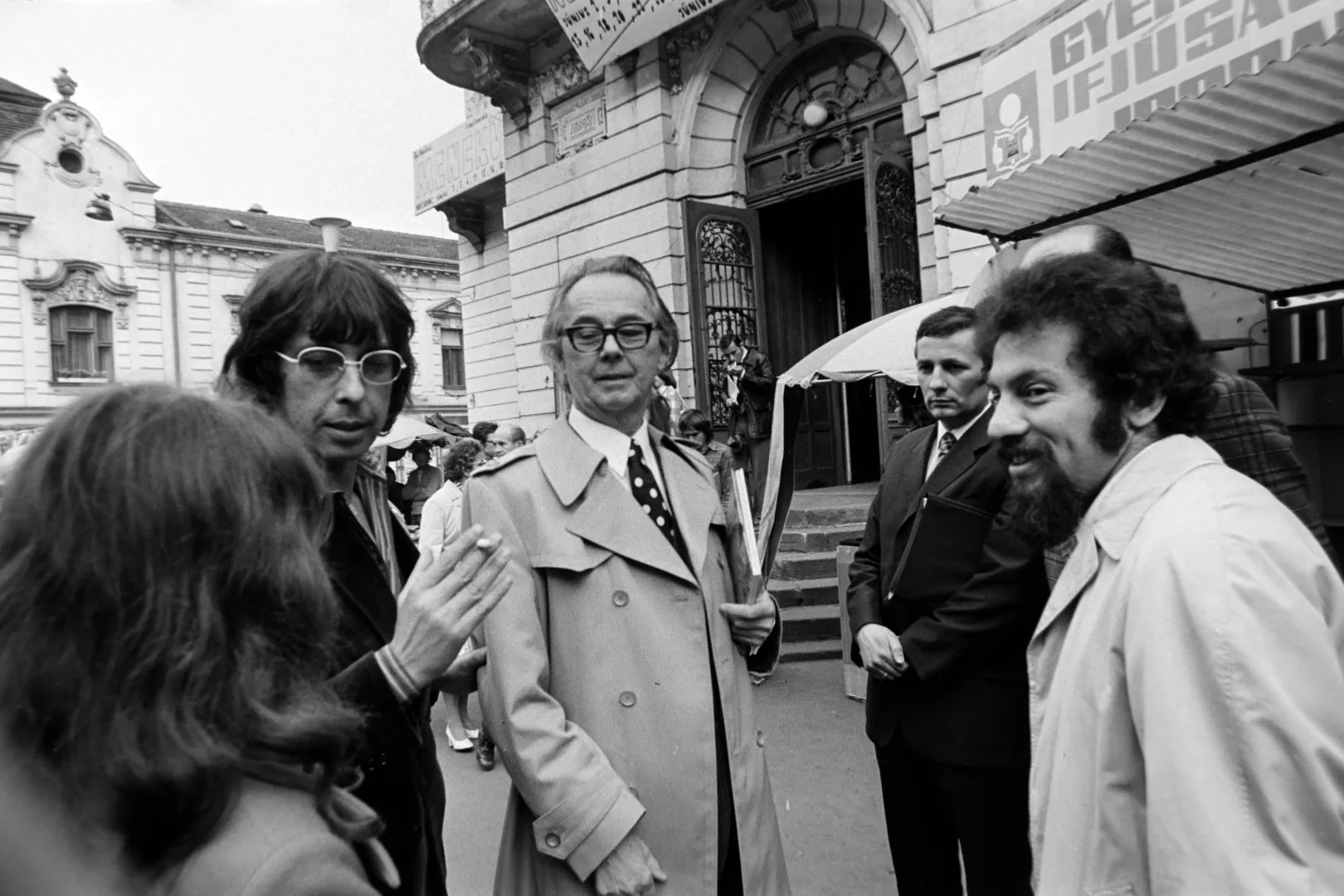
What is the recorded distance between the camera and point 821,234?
12.7 metres

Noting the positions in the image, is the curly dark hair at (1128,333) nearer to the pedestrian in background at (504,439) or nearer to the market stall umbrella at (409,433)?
the pedestrian in background at (504,439)

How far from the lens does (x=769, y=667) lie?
2057 mm

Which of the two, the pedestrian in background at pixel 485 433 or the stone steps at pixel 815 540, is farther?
the pedestrian in background at pixel 485 433

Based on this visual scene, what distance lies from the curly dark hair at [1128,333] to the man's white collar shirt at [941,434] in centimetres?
82

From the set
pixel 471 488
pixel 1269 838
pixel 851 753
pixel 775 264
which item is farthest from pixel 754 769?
pixel 775 264

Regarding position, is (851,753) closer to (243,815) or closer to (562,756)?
(562,756)

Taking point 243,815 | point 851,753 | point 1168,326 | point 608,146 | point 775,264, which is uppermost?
point 608,146

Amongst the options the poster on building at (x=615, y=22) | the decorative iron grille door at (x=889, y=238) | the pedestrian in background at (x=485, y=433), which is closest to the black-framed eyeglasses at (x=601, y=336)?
the pedestrian in background at (x=485, y=433)

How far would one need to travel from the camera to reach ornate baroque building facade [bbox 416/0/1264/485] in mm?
8328

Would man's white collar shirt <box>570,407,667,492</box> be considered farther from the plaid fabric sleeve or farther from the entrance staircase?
the entrance staircase

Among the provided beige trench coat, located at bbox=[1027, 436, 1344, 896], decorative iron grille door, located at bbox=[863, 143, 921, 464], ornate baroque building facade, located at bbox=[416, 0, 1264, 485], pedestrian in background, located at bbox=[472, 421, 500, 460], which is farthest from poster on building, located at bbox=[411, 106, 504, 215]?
beige trench coat, located at bbox=[1027, 436, 1344, 896]

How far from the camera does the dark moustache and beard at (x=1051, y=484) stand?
1.53 metres

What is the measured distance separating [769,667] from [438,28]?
43.6 feet

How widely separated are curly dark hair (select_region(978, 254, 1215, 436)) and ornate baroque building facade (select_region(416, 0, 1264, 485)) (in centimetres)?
610
